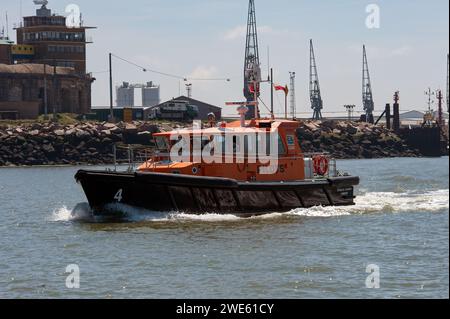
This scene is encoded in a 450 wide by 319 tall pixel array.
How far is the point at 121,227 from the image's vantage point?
2575cm

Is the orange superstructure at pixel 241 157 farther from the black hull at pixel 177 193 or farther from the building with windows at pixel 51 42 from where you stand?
the building with windows at pixel 51 42

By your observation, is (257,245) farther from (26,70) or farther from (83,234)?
(26,70)

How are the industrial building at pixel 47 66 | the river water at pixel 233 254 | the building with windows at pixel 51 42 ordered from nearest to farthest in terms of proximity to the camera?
the river water at pixel 233 254
the industrial building at pixel 47 66
the building with windows at pixel 51 42

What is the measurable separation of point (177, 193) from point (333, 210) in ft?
17.8

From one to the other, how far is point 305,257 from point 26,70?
79.1m

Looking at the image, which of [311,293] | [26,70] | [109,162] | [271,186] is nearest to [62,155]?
[109,162]

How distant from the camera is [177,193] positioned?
26500mm

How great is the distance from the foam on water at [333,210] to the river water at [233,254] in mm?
47

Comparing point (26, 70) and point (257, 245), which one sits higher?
point (26, 70)

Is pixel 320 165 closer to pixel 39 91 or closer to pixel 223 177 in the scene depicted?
pixel 223 177

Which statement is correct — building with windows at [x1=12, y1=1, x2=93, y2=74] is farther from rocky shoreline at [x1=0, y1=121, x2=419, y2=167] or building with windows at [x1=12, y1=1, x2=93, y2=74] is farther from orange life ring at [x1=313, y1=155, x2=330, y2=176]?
orange life ring at [x1=313, y1=155, x2=330, y2=176]

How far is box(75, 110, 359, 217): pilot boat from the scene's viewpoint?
26.5 m

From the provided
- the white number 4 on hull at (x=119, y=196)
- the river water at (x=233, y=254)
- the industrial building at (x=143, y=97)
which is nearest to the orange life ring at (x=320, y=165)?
the river water at (x=233, y=254)

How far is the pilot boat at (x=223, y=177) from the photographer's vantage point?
26.5 meters
